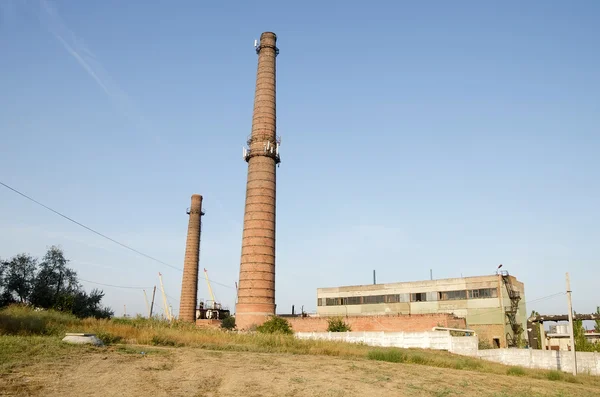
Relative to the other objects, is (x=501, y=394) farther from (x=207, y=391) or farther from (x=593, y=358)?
(x=593, y=358)

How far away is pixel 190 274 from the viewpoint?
171 ft

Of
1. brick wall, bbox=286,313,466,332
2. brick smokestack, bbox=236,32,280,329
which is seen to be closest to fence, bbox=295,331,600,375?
brick wall, bbox=286,313,466,332

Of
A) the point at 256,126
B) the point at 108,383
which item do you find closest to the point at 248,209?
the point at 256,126

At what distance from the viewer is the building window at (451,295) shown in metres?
40.2

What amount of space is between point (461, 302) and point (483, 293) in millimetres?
2159

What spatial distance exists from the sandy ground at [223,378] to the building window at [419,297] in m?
28.1

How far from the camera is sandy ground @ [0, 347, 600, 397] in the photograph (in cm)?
886

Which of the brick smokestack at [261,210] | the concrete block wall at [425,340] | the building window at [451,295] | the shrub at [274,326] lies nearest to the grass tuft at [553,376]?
the concrete block wall at [425,340]

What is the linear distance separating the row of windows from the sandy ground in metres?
25.9

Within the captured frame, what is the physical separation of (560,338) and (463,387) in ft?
130

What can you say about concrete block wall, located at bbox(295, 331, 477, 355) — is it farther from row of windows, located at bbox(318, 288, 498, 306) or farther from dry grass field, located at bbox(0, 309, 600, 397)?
dry grass field, located at bbox(0, 309, 600, 397)

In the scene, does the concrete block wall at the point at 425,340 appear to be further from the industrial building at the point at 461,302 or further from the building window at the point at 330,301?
the building window at the point at 330,301

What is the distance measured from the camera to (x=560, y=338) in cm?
4438

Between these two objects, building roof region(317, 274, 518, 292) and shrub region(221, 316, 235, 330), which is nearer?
building roof region(317, 274, 518, 292)
